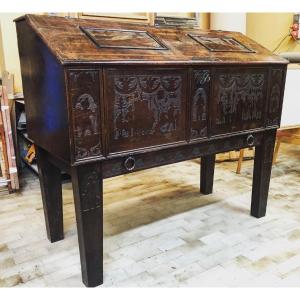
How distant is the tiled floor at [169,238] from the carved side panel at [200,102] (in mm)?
654

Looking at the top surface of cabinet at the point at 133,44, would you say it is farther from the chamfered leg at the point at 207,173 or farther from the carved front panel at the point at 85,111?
the chamfered leg at the point at 207,173

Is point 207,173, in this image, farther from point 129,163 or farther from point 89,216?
point 89,216

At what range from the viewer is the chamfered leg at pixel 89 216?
54.6 inches

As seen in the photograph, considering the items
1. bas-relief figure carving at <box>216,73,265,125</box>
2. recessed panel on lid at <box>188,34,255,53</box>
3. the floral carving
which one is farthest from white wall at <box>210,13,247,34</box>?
bas-relief figure carving at <box>216,73,265,125</box>

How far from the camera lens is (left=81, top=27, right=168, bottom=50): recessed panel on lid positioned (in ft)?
4.77

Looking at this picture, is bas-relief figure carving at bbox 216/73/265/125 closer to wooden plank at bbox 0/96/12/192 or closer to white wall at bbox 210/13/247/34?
wooden plank at bbox 0/96/12/192

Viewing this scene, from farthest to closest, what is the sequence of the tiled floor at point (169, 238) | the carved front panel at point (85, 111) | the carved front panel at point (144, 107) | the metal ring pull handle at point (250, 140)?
the metal ring pull handle at point (250, 140) < the tiled floor at point (169, 238) < the carved front panel at point (144, 107) < the carved front panel at point (85, 111)

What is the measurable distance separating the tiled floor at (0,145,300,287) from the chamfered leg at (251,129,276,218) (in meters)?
0.08

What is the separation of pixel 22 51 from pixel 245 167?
2.34 m

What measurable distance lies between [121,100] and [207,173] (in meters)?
1.38

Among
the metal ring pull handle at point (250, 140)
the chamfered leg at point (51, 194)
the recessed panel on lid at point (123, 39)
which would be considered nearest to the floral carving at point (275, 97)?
the metal ring pull handle at point (250, 140)

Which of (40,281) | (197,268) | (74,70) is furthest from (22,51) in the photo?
(197,268)

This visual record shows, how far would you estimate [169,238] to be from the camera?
1958 mm

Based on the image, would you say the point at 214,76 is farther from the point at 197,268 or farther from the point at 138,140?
the point at 197,268
